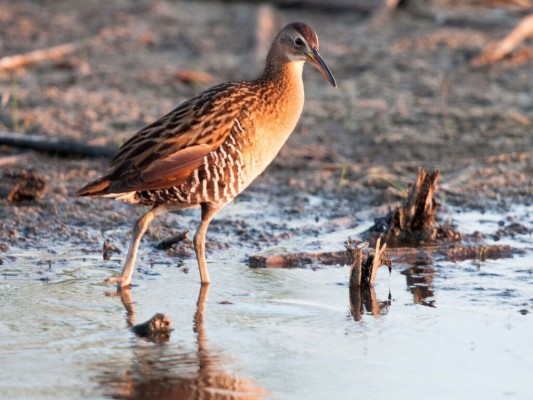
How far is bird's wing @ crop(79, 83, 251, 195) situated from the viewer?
6.09m

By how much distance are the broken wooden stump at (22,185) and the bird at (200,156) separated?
5.16 ft

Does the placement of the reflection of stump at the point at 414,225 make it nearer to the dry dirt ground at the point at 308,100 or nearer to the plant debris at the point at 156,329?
the dry dirt ground at the point at 308,100

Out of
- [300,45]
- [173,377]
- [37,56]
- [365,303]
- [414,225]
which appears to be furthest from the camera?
[37,56]

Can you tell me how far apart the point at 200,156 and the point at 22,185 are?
2011 millimetres

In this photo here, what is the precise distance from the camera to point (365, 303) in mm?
6105

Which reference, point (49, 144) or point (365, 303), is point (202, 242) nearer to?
point (365, 303)

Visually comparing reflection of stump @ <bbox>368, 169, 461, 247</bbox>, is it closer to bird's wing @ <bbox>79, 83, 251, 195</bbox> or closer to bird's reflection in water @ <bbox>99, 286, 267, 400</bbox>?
bird's wing @ <bbox>79, 83, 251, 195</bbox>

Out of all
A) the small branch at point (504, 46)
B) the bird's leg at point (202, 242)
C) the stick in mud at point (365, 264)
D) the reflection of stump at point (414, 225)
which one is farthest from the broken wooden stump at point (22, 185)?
the small branch at point (504, 46)

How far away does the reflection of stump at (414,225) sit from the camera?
711 centimetres

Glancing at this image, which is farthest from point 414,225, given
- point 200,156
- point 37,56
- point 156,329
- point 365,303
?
point 37,56

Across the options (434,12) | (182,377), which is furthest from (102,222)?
(434,12)

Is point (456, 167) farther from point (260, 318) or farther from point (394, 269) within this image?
point (260, 318)

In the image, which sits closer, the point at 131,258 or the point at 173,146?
the point at 173,146

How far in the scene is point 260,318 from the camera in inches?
230
